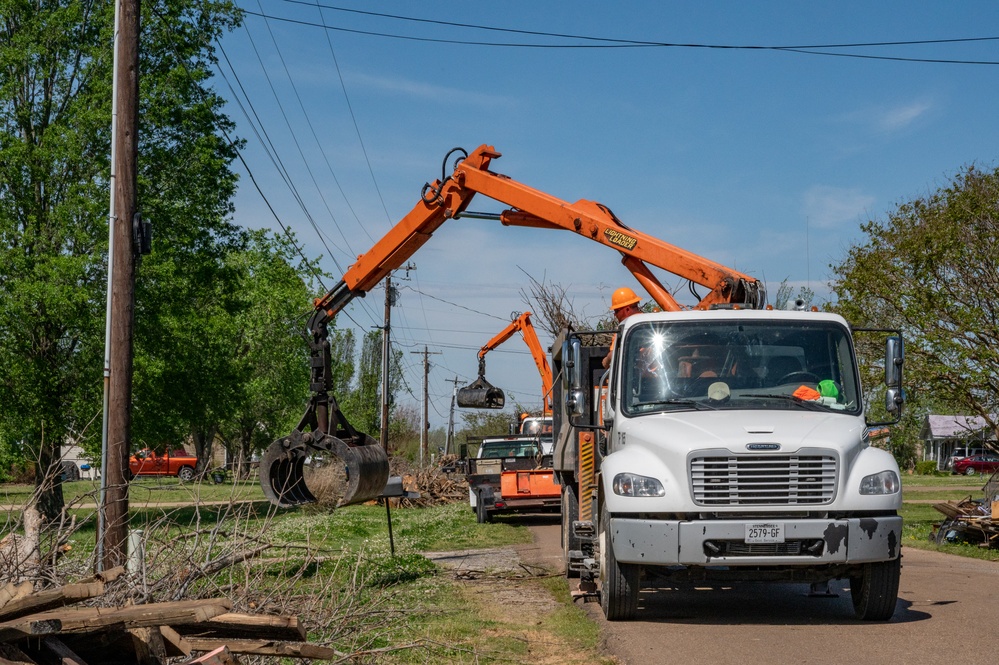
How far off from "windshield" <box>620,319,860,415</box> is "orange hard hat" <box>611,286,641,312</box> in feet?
6.49

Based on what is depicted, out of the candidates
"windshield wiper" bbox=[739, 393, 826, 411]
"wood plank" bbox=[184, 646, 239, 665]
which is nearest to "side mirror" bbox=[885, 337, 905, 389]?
"windshield wiper" bbox=[739, 393, 826, 411]

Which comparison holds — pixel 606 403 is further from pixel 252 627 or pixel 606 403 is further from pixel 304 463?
pixel 252 627

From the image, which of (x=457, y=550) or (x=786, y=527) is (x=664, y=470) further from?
(x=457, y=550)

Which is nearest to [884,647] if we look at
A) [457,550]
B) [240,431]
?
[457,550]

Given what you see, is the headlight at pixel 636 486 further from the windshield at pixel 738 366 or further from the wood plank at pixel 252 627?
the wood plank at pixel 252 627

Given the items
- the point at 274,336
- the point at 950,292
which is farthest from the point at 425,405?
the point at 950,292

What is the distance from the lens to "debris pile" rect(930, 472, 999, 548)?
17.0 metres

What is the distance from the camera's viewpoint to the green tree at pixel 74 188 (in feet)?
81.6

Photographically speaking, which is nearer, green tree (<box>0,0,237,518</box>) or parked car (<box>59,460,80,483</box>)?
parked car (<box>59,460,80,483</box>)

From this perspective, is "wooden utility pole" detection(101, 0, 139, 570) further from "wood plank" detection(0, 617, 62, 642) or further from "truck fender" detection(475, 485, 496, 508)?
"truck fender" detection(475, 485, 496, 508)

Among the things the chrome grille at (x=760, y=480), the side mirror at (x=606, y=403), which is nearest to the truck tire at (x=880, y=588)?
the chrome grille at (x=760, y=480)

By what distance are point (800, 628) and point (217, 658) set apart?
5.41m

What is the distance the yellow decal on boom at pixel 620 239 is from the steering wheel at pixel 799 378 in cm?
257

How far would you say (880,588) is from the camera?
30.6 feet
